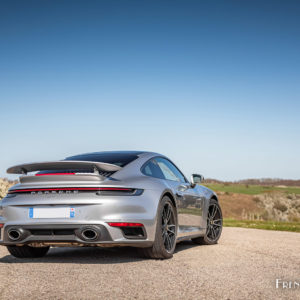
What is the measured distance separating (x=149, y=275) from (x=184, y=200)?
2.28 m

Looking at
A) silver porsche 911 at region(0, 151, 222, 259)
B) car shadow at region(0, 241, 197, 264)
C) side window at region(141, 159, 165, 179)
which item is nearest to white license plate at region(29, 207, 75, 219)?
silver porsche 911 at region(0, 151, 222, 259)

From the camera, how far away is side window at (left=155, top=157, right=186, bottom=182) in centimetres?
673

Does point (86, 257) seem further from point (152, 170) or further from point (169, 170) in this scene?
point (169, 170)

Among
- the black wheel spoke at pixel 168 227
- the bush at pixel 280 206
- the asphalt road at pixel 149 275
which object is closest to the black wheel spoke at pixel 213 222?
the asphalt road at pixel 149 275

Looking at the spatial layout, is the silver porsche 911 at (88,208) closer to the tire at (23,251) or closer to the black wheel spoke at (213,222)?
the tire at (23,251)

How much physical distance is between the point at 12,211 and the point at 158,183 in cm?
180

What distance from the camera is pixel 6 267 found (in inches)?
210

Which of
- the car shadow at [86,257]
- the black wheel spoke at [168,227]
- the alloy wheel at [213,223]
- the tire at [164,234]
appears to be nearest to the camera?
the tire at [164,234]

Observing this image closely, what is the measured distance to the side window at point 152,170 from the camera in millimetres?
6030

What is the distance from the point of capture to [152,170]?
627cm

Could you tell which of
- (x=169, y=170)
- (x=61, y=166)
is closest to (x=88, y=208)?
(x=61, y=166)

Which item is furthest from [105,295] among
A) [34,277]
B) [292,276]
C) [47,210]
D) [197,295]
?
[292,276]

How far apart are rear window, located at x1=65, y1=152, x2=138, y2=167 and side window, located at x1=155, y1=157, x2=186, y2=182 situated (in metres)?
0.59

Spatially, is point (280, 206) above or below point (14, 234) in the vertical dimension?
below
